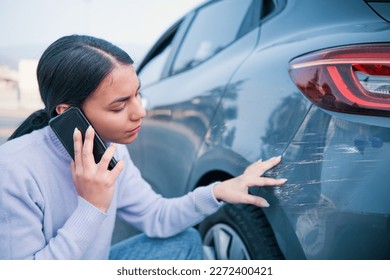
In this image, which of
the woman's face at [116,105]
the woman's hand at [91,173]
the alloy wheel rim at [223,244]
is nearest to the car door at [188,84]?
the alloy wheel rim at [223,244]

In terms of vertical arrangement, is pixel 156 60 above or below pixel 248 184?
below

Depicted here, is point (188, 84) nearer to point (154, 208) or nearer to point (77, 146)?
point (154, 208)

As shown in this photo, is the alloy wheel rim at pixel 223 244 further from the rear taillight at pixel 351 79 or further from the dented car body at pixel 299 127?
the rear taillight at pixel 351 79

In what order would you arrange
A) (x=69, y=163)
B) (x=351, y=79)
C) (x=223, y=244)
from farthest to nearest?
(x=223, y=244)
(x=69, y=163)
(x=351, y=79)

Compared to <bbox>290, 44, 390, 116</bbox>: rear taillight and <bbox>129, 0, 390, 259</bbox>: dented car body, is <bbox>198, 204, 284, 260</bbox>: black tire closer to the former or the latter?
<bbox>129, 0, 390, 259</bbox>: dented car body

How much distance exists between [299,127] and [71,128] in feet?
2.21

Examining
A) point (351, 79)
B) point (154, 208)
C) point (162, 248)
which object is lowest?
point (162, 248)

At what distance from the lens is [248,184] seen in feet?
4.76

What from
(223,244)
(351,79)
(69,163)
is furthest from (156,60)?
(351,79)

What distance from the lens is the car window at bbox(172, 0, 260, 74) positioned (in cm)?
202

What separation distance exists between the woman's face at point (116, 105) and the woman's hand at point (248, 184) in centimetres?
40

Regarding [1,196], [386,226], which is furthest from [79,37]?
[386,226]
